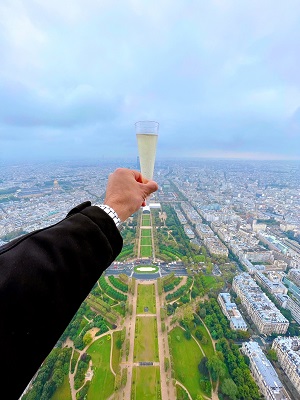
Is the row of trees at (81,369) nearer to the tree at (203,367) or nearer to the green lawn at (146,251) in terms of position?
the tree at (203,367)

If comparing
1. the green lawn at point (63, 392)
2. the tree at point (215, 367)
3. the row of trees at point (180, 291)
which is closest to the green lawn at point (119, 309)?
the row of trees at point (180, 291)

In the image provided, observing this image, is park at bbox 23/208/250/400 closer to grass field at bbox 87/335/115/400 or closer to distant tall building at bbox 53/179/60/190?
grass field at bbox 87/335/115/400

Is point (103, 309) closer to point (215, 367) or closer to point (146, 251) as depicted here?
point (215, 367)

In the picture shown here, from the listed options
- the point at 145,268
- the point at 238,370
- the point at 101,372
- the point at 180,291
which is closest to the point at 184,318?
the point at 180,291

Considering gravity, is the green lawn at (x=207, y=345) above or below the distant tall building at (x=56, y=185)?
below

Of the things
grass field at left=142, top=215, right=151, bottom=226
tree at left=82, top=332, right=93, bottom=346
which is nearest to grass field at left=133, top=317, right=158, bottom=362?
tree at left=82, top=332, right=93, bottom=346

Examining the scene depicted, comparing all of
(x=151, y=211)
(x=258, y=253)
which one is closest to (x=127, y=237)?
(x=151, y=211)
